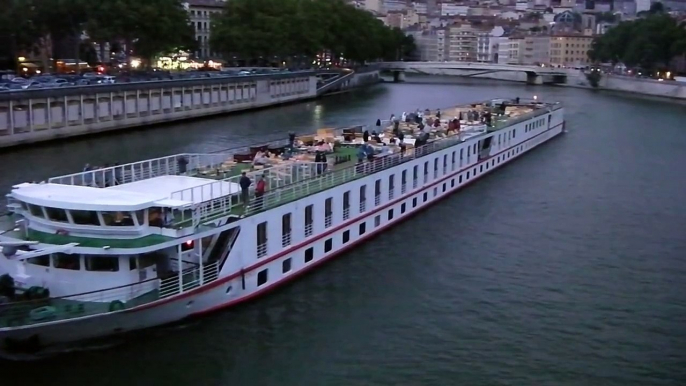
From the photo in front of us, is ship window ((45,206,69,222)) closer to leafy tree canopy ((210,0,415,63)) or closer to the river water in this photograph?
the river water

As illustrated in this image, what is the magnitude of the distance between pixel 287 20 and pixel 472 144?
60.0m

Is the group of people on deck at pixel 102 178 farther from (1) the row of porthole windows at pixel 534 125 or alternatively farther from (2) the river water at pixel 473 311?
(1) the row of porthole windows at pixel 534 125

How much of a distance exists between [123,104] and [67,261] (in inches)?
1536

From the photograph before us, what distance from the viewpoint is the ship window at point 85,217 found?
1695cm

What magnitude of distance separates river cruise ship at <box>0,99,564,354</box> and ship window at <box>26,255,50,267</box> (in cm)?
2

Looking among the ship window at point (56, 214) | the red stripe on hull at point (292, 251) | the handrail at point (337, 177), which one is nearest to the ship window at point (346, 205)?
the red stripe on hull at point (292, 251)

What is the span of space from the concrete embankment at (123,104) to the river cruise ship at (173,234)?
21.3 meters

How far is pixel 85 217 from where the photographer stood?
670 inches

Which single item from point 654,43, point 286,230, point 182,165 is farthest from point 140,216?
point 654,43

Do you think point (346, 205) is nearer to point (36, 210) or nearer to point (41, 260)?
point (36, 210)

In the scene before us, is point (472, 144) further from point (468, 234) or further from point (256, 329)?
point (256, 329)

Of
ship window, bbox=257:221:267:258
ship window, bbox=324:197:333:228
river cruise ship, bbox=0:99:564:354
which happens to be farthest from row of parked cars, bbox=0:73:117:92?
ship window, bbox=257:221:267:258

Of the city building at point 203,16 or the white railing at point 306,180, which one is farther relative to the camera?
the city building at point 203,16

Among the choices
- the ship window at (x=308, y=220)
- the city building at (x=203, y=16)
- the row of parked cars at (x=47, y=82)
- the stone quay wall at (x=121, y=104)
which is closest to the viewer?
the ship window at (x=308, y=220)
